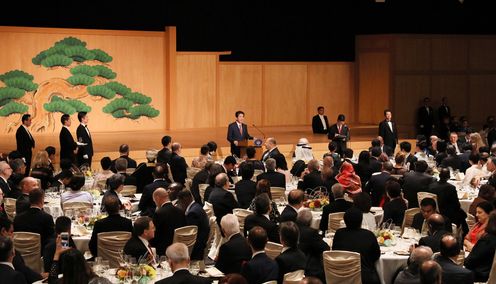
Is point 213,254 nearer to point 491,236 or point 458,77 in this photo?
point 491,236

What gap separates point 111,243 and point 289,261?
94.6 inches

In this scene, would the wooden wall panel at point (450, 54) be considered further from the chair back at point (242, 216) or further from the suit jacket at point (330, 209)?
the chair back at point (242, 216)

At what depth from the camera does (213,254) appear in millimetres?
13969

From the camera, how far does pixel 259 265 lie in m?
9.46

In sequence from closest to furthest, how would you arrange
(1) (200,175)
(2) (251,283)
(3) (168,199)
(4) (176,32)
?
(2) (251,283) < (3) (168,199) < (1) (200,175) < (4) (176,32)

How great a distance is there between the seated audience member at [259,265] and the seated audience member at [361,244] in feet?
4.16

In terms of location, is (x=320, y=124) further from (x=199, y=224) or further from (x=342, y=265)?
(x=342, y=265)

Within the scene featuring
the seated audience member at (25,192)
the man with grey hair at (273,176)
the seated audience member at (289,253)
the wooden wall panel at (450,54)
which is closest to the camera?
the seated audience member at (289,253)

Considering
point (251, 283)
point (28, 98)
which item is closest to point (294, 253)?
point (251, 283)

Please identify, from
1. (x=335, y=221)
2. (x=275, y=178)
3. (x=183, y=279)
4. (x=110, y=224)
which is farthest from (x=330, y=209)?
(x=183, y=279)

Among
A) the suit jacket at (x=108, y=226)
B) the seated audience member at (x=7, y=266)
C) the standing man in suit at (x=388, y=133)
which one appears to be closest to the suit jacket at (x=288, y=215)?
the suit jacket at (x=108, y=226)

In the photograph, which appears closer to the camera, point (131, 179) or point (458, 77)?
point (131, 179)

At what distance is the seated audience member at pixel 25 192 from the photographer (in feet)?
40.7

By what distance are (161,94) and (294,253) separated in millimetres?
18204
